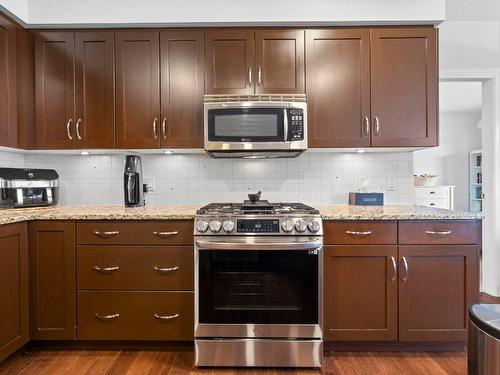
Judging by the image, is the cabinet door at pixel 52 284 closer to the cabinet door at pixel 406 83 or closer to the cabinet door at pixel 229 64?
the cabinet door at pixel 229 64

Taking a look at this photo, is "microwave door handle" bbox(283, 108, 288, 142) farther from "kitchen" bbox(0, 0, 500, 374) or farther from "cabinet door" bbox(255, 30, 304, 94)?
"cabinet door" bbox(255, 30, 304, 94)

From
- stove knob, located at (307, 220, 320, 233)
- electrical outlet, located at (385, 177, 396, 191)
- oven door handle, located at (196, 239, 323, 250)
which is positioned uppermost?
electrical outlet, located at (385, 177, 396, 191)

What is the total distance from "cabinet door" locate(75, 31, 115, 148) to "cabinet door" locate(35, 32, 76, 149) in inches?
2.2

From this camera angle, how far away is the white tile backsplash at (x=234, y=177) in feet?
9.19

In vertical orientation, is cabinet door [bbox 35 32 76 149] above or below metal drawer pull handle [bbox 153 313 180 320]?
above

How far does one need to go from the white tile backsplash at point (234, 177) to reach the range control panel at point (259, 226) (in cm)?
82

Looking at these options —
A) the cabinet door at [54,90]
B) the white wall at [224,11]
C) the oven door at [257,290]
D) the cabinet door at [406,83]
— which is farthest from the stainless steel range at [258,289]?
the white wall at [224,11]

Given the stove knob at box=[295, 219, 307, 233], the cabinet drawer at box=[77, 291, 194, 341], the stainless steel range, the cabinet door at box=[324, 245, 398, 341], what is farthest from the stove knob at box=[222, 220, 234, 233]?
the cabinet door at box=[324, 245, 398, 341]

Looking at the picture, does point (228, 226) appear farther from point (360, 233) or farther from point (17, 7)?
point (17, 7)

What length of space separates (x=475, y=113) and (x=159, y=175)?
6.63 m

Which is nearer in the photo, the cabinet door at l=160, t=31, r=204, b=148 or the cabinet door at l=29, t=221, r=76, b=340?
the cabinet door at l=29, t=221, r=76, b=340

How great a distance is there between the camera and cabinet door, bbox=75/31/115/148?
2453 mm

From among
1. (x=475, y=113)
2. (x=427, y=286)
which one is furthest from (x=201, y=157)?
(x=475, y=113)

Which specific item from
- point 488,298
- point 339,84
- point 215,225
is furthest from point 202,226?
point 488,298
